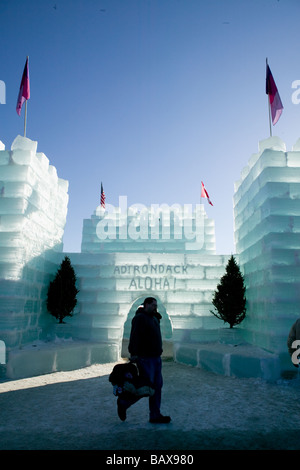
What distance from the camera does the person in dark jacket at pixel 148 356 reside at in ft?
13.8

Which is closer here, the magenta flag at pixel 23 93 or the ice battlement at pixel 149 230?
the magenta flag at pixel 23 93

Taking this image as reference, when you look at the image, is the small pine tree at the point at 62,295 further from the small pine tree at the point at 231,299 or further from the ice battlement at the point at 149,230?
the ice battlement at the point at 149,230

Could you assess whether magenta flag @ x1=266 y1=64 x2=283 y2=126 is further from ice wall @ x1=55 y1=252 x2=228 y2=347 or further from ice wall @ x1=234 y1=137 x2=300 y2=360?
ice wall @ x1=55 y1=252 x2=228 y2=347

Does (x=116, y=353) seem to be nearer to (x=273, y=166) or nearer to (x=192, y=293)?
(x=192, y=293)

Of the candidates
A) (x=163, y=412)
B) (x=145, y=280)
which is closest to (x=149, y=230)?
(x=145, y=280)

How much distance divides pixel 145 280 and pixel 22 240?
3.98m

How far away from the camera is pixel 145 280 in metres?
9.92

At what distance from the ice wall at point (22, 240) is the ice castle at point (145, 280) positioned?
0.08 ft

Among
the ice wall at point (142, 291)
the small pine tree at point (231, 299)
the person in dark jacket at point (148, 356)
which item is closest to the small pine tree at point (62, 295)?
the ice wall at point (142, 291)

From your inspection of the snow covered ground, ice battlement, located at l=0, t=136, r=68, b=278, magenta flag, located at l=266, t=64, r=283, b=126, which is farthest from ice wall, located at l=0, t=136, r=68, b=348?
magenta flag, located at l=266, t=64, r=283, b=126

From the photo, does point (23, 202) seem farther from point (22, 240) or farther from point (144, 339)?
point (144, 339)

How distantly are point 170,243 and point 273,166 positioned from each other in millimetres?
8799

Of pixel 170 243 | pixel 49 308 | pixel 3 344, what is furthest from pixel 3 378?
pixel 170 243

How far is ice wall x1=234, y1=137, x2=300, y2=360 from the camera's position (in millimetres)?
7160
